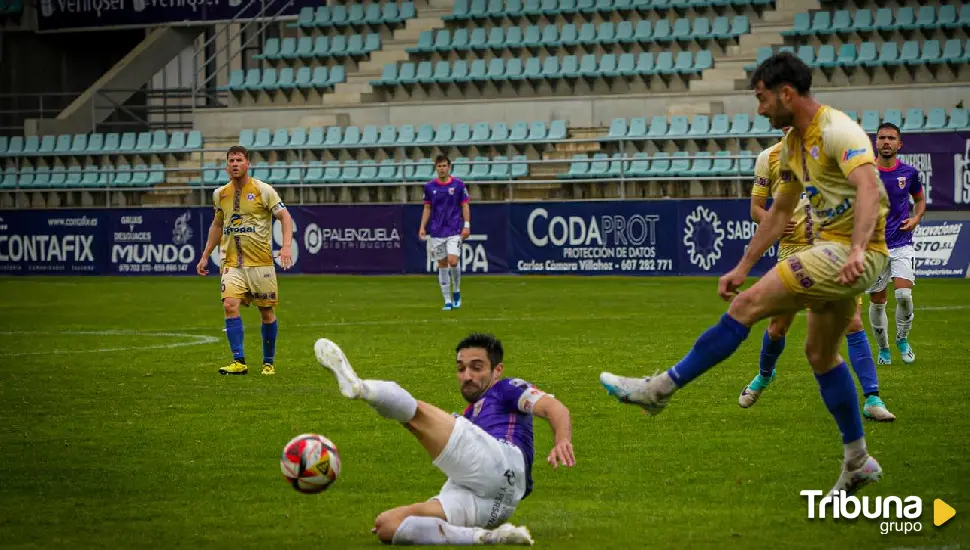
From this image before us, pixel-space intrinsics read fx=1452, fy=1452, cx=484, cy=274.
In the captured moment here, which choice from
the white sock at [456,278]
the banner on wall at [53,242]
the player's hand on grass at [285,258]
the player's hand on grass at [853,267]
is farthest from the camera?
the banner on wall at [53,242]

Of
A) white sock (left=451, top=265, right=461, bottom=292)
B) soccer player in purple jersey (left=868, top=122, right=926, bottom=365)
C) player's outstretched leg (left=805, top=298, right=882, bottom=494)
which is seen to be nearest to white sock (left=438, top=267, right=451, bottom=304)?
white sock (left=451, top=265, right=461, bottom=292)

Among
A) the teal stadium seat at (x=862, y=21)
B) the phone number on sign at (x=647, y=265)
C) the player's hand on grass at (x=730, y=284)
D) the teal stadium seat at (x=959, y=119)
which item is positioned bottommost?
the phone number on sign at (x=647, y=265)

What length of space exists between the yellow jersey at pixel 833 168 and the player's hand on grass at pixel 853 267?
0.98 ft

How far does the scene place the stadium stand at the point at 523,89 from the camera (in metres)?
33.2

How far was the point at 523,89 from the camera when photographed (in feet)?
124

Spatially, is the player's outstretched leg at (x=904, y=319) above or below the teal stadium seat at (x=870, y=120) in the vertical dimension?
below

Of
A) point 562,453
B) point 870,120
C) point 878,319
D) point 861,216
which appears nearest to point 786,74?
point 861,216

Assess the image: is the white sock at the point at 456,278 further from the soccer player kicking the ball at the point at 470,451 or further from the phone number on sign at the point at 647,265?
the soccer player kicking the ball at the point at 470,451

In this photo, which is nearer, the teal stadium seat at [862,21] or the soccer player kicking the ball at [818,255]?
the soccer player kicking the ball at [818,255]

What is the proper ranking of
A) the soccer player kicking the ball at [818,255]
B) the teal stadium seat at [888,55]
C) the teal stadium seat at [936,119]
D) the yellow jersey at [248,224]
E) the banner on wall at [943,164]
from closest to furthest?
the soccer player kicking the ball at [818,255] → the yellow jersey at [248,224] → the banner on wall at [943,164] → the teal stadium seat at [936,119] → the teal stadium seat at [888,55]

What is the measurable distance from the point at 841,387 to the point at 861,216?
3.78 ft

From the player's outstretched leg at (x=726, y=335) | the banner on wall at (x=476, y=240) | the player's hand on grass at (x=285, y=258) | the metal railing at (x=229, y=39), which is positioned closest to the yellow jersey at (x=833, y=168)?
the player's outstretched leg at (x=726, y=335)

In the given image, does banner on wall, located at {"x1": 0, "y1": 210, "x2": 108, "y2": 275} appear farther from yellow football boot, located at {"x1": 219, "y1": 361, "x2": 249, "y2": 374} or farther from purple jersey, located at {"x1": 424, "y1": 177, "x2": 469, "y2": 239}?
yellow football boot, located at {"x1": 219, "y1": 361, "x2": 249, "y2": 374}

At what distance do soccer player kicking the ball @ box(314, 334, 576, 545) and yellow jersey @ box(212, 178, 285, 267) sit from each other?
309 inches
